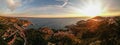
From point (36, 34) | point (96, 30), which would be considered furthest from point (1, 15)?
point (96, 30)

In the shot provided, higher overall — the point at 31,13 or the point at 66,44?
the point at 31,13

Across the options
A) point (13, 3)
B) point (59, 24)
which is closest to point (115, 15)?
point (59, 24)

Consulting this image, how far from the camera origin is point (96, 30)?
4.67m

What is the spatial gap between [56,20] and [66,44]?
13.7 inches

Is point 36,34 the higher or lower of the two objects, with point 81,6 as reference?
lower

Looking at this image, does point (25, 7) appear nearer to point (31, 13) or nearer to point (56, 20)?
point (31, 13)

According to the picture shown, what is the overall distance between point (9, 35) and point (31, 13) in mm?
420

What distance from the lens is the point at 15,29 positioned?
4.82 meters

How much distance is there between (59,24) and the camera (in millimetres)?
4742

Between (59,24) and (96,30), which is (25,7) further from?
(96,30)

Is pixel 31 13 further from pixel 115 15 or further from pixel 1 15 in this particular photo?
pixel 115 15

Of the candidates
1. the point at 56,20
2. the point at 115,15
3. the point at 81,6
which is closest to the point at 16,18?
the point at 56,20

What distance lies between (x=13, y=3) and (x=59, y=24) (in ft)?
2.30

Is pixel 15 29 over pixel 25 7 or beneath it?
beneath
